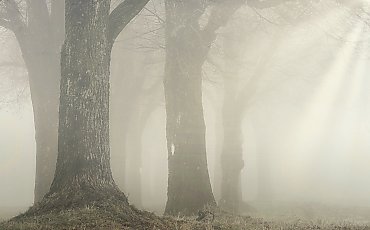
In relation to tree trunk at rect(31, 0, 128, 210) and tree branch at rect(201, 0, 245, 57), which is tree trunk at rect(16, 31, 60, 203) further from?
tree trunk at rect(31, 0, 128, 210)

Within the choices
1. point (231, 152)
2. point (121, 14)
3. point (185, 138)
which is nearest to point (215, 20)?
point (185, 138)

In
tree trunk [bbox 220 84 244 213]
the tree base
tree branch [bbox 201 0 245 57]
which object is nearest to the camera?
the tree base

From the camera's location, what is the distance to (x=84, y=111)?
32.4 ft

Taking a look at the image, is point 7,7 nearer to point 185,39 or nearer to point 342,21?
point 185,39

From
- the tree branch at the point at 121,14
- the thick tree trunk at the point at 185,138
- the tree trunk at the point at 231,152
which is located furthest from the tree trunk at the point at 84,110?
the tree trunk at the point at 231,152

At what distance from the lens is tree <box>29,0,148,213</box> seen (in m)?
9.58

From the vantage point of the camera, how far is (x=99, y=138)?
995 centimetres

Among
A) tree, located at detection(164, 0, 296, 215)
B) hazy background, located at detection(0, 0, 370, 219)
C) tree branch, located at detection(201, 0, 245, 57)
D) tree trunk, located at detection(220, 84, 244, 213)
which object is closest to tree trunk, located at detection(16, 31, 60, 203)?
hazy background, located at detection(0, 0, 370, 219)

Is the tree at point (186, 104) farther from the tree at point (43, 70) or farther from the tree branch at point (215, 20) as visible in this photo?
the tree at point (43, 70)

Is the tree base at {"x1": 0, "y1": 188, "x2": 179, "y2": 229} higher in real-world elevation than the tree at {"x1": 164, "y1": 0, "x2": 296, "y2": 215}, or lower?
lower

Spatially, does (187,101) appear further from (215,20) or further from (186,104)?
(215,20)

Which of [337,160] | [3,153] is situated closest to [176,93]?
[3,153]

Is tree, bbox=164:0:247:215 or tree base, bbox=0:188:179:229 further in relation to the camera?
tree, bbox=164:0:247:215

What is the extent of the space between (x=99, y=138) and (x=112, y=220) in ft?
6.96
